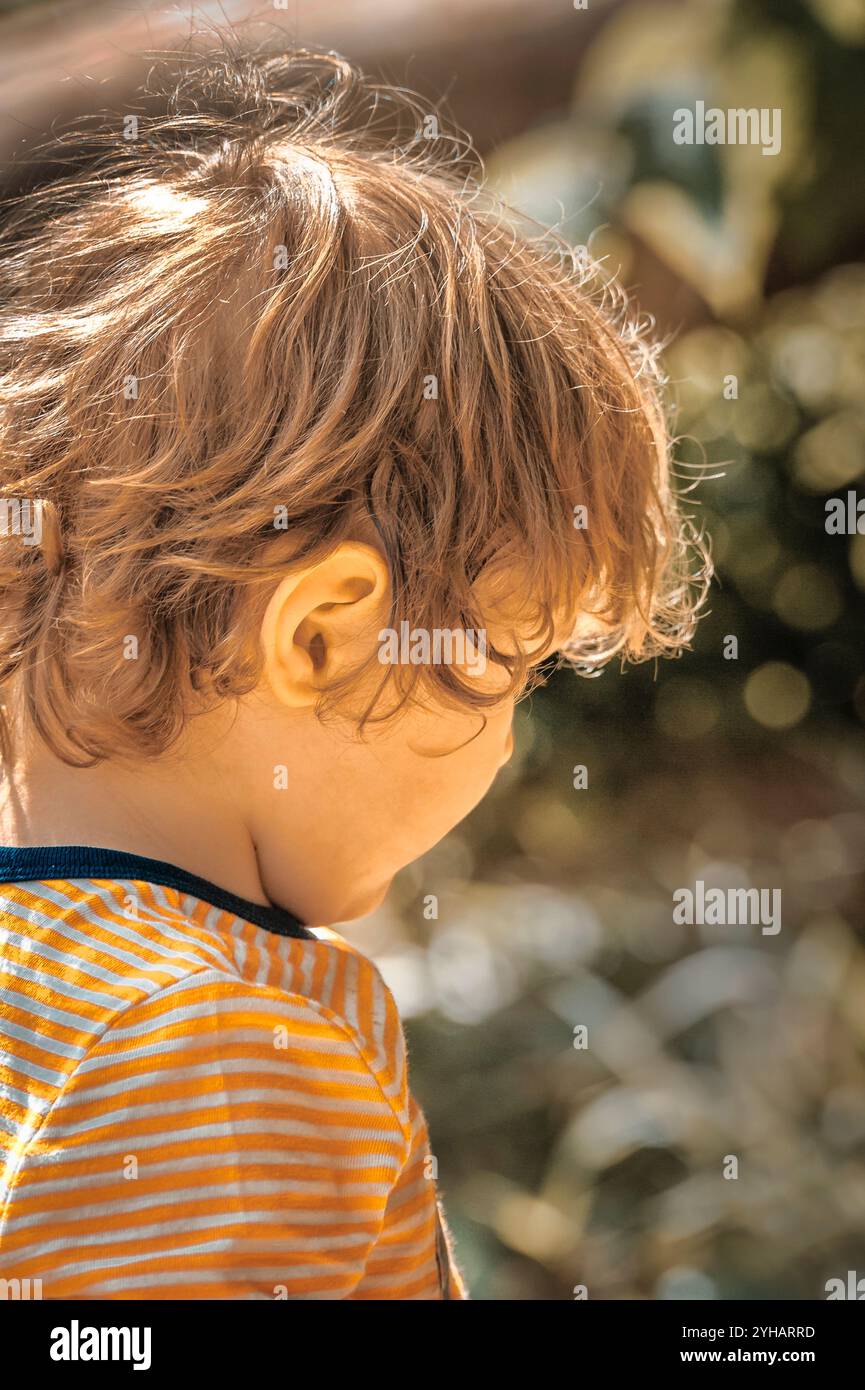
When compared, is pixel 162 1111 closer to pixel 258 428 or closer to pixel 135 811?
pixel 135 811

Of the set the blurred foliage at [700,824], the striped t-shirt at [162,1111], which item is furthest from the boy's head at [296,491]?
the blurred foliage at [700,824]

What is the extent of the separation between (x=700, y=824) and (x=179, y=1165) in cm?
84

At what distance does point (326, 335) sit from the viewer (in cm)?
67

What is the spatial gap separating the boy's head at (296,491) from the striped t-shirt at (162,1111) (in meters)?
0.11

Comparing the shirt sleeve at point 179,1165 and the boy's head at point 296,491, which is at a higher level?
the boy's head at point 296,491

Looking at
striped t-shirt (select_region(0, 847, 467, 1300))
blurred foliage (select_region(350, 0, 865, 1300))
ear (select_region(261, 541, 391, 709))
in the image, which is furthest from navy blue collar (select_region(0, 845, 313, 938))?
blurred foliage (select_region(350, 0, 865, 1300))

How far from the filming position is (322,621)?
0.66 meters

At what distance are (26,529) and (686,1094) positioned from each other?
0.95 meters

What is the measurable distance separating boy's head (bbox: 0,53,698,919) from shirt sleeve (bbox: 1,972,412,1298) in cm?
16

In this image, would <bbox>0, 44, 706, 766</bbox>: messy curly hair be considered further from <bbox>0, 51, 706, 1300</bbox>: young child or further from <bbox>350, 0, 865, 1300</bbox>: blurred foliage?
<bbox>350, 0, 865, 1300</bbox>: blurred foliage

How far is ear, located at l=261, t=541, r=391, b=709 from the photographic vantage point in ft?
2.13

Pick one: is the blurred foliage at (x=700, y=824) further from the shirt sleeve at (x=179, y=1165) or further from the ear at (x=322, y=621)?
the shirt sleeve at (x=179, y=1165)

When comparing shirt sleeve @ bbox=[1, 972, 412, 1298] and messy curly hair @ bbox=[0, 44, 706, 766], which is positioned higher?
messy curly hair @ bbox=[0, 44, 706, 766]

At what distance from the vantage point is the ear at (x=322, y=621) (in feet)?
2.13
